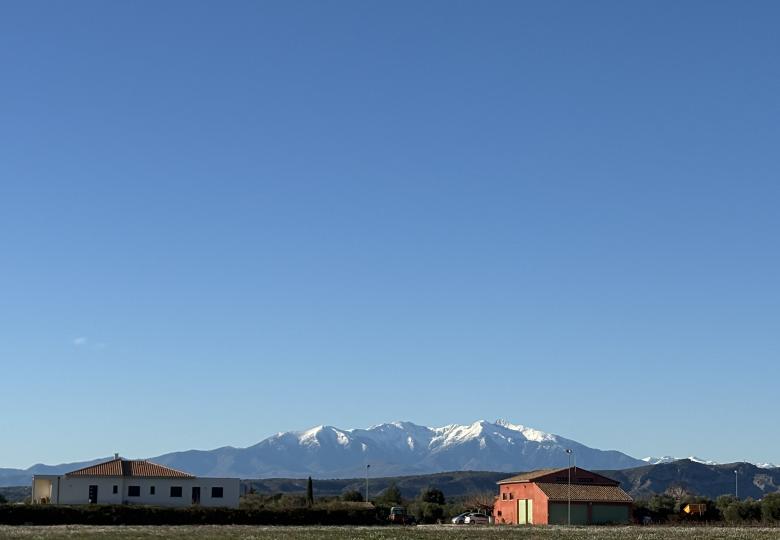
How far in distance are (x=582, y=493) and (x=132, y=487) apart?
38994 millimetres

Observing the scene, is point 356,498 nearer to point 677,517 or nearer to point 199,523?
point 677,517

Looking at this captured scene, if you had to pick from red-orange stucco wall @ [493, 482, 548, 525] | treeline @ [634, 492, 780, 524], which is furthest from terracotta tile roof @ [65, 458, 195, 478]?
treeline @ [634, 492, 780, 524]

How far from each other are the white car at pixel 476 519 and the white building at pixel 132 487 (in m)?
20.6

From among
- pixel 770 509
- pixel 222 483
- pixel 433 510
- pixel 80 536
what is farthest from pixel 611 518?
pixel 80 536

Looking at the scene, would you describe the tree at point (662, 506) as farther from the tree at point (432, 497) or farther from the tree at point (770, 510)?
the tree at point (432, 497)

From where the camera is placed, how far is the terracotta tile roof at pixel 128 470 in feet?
340

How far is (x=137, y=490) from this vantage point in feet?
343

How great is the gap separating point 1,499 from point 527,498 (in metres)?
50.4

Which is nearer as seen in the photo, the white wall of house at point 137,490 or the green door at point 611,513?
the green door at point 611,513

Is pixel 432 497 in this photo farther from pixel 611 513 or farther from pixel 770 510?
pixel 770 510

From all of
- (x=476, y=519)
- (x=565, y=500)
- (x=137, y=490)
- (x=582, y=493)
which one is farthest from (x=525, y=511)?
(x=137, y=490)

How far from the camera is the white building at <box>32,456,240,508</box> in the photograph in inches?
4045

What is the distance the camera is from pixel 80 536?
6344 centimetres

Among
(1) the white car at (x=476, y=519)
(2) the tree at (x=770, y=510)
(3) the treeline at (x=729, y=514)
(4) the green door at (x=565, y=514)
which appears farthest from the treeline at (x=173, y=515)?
(2) the tree at (x=770, y=510)
